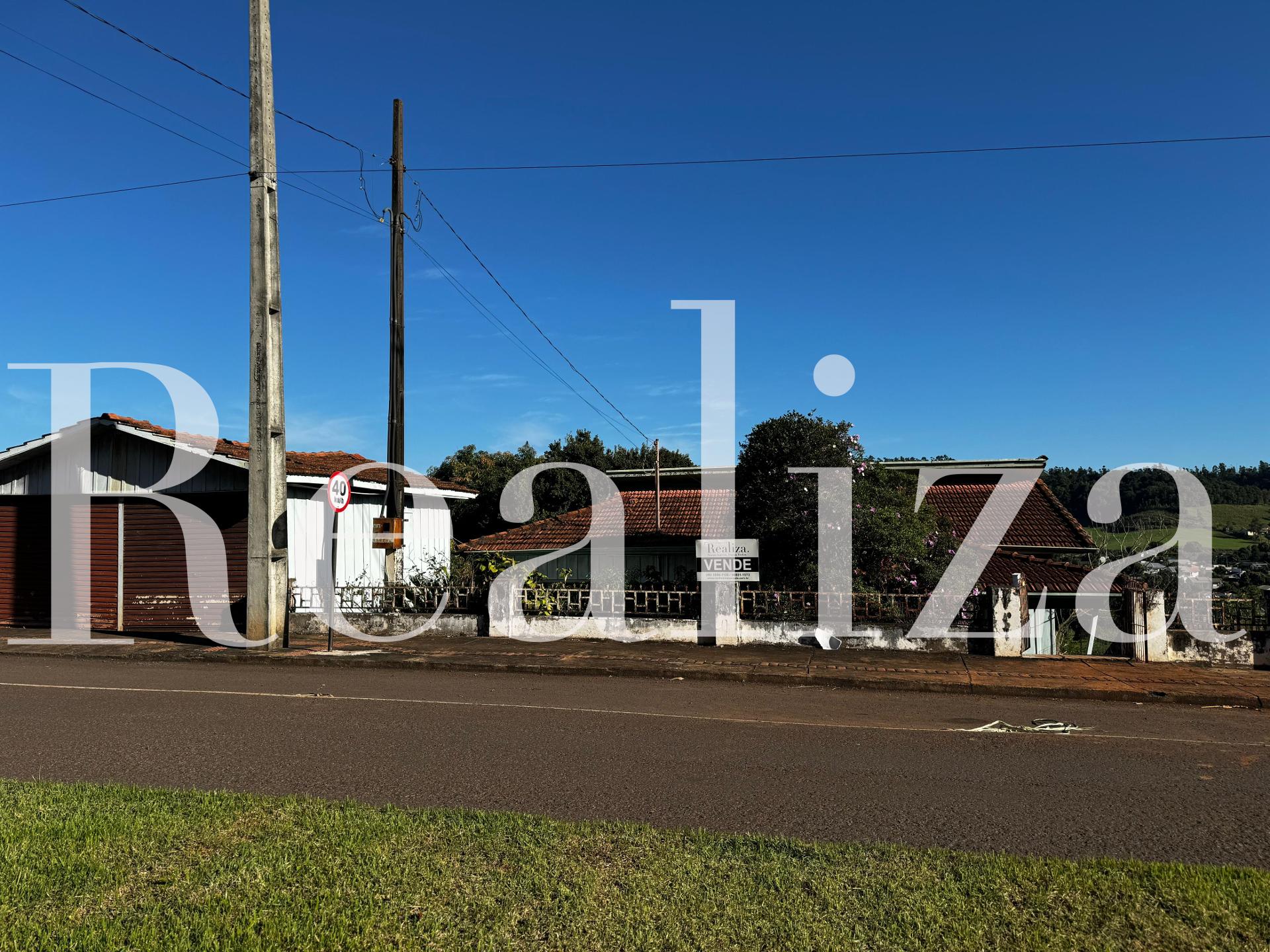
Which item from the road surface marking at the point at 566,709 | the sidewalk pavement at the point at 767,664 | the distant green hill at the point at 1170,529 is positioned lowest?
the sidewalk pavement at the point at 767,664

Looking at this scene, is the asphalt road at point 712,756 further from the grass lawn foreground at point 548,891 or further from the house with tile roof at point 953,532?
the house with tile roof at point 953,532

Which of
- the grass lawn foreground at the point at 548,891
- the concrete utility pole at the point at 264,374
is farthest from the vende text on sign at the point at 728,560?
the grass lawn foreground at the point at 548,891

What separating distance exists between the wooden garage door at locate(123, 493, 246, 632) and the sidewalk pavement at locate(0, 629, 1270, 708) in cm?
167

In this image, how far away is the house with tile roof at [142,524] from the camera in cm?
1766

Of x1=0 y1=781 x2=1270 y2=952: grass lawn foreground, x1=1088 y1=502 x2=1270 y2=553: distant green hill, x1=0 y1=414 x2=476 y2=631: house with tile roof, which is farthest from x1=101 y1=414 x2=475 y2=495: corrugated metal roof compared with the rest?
x1=1088 y1=502 x2=1270 y2=553: distant green hill

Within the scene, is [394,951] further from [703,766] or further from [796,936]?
[703,766]

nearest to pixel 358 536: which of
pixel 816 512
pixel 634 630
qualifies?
pixel 634 630

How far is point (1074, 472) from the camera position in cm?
5575

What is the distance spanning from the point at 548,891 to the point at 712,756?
10.5ft

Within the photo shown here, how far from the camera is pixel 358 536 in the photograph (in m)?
19.8

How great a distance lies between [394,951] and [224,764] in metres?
3.69

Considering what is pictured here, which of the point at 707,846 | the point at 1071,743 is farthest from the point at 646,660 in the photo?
the point at 707,846

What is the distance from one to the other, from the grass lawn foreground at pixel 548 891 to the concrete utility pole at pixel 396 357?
12.5 metres

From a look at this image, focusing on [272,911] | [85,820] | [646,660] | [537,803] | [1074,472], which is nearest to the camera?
[272,911]
